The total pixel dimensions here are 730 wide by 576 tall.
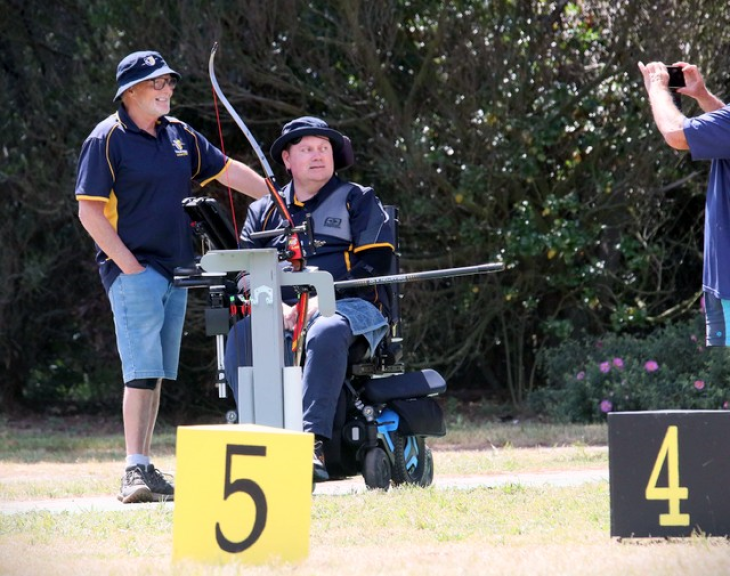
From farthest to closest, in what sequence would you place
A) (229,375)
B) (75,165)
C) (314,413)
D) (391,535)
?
(75,165)
(229,375)
(314,413)
(391,535)

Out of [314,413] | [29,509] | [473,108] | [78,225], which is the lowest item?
[29,509]

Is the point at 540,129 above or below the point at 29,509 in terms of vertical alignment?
above

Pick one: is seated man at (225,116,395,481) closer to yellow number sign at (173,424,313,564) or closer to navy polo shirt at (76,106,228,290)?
navy polo shirt at (76,106,228,290)

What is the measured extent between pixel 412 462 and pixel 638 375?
13.8ft

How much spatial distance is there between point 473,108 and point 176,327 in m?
4.58

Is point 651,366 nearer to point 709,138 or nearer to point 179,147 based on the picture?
point 179,147

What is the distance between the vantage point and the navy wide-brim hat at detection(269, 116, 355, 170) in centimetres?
615

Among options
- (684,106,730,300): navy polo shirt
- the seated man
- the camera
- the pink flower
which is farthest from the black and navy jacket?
the pink flower

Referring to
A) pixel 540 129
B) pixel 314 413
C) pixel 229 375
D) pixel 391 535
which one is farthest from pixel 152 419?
pixel 540 129

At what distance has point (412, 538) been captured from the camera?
4.36 meters

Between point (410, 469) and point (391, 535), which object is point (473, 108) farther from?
point (391, 535)

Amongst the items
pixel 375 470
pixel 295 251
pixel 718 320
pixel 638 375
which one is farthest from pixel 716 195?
pixel 638 375

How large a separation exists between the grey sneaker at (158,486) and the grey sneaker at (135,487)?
25 mm

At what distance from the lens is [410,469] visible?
19.5 feet
